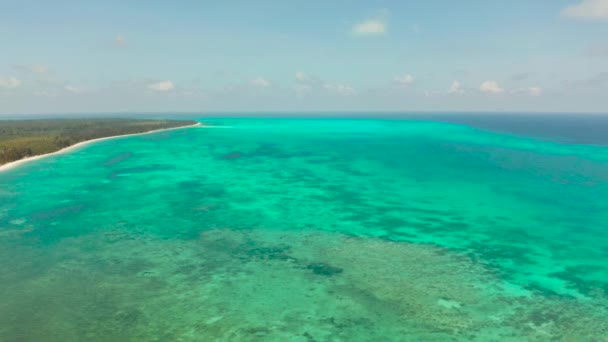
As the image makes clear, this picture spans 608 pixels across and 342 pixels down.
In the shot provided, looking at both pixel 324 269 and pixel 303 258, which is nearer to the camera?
pixel 324 269

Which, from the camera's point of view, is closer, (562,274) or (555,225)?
(562,274)

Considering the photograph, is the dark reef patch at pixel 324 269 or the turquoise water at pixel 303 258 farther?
the dark reef patch at pixel 324 269

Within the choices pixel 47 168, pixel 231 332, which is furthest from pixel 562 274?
pixel 47 168

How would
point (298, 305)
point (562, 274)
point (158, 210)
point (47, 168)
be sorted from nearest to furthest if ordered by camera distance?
point (298, 305) < point (562, 274) < point (158, 210) < point (47, 168)

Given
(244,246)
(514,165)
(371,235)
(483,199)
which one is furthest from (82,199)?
(514,165)

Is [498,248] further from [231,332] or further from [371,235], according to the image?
[231,332]

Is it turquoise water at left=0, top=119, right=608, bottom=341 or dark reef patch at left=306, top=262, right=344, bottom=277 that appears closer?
turquoise water at left=0, top=119, right=608, bottom=341

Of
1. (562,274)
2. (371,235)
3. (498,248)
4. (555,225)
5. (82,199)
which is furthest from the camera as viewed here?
(82,199)
